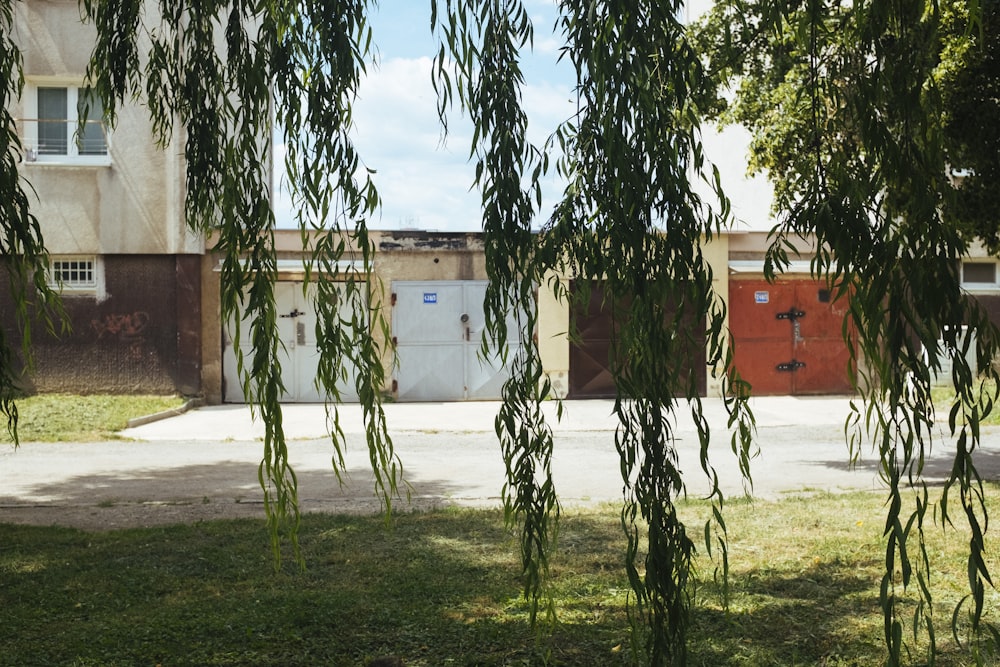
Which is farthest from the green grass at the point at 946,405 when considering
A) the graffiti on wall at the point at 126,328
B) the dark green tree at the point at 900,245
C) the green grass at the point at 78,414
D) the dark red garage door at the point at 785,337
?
the graffiti on wall at the point at 126,328

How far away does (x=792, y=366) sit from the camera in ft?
65.2

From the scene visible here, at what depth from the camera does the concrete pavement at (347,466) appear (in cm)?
872

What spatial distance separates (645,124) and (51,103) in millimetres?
17490

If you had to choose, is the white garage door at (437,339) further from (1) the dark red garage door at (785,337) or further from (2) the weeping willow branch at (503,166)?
(2) the weeping willow branch at (503,166)

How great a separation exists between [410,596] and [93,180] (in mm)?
14766

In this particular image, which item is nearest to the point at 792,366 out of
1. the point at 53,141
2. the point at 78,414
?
the point at 78,414

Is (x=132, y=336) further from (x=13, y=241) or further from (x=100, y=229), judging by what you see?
(x=13, y=241)

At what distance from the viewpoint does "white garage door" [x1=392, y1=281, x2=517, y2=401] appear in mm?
19078

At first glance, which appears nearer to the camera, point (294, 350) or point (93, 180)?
point (93, 180)

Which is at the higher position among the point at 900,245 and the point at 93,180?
the point at 93,180

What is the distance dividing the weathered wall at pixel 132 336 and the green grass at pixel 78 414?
1.51ft

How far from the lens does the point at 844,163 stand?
2.78m

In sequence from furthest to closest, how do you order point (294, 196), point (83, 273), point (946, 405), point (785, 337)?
point (785, 337)
point (83, 273)
point (946, 405)
point (294, 196)

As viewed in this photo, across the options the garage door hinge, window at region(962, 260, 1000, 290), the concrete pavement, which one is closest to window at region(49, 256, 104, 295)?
the concrete pavement
